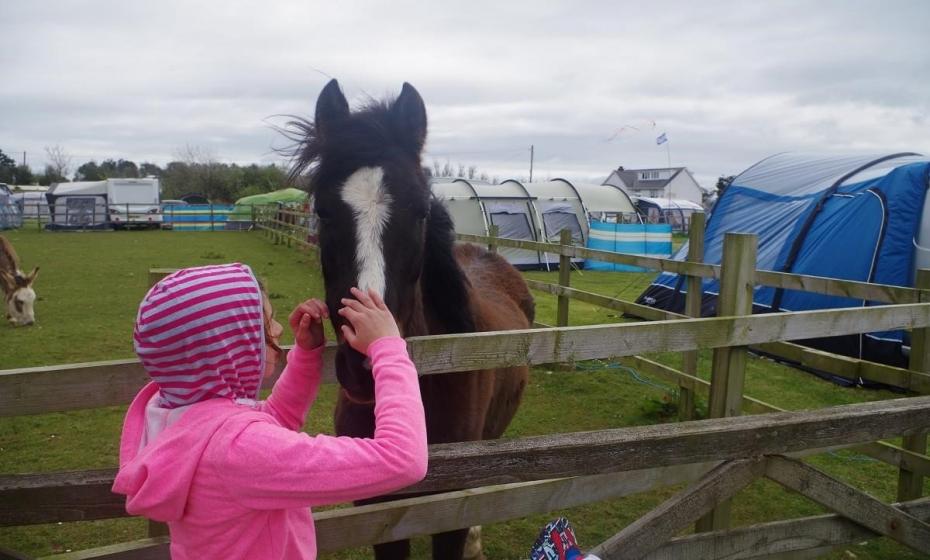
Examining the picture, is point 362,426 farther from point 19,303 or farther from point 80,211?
point 80,211

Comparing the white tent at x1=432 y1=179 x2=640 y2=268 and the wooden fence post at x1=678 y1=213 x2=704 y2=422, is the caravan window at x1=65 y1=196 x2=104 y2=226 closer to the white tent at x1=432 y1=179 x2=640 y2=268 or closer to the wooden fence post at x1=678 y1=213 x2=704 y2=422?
the white tent at x1=432 y1=179 x2=640 y2=268

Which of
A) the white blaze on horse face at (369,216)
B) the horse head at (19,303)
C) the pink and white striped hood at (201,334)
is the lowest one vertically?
the horse head at (19,303)

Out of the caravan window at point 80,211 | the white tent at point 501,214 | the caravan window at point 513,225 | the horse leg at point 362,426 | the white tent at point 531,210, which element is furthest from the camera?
the caravan window at point 80,211

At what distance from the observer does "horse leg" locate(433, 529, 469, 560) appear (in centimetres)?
288

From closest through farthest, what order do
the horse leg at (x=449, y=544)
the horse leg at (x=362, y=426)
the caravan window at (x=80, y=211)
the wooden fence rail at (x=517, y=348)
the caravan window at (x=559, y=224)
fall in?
the wooden fence rail at (x=517, y=348), the horse leg at (x=362, y=426), the horse leg at (x=449, y=544), the caravan window at (x=559, y=224), the caravan window at (x=80, y=211)

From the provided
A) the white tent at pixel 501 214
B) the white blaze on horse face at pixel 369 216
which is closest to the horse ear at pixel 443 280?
the white blaze on horse face at pixel 369 216

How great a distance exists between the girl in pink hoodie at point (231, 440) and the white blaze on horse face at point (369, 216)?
46cm

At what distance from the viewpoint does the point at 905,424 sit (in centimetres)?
231

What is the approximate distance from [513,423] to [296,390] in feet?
15.1

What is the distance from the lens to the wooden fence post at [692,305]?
227 inches

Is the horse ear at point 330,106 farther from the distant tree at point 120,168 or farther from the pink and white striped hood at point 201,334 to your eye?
the distant tree at point 120,168

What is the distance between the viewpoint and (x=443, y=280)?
2758mm

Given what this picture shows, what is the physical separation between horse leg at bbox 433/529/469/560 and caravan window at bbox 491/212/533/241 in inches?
654

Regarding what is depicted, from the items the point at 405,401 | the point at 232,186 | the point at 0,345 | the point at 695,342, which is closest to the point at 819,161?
the point at 695,342
